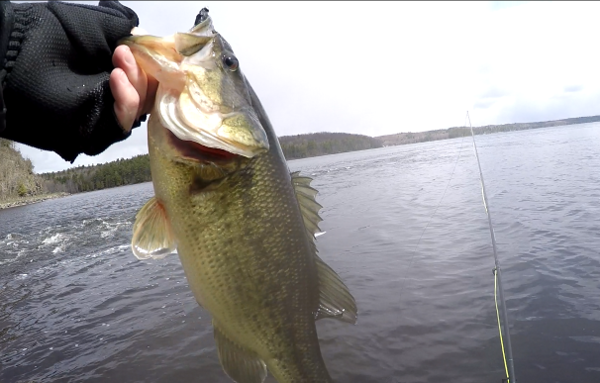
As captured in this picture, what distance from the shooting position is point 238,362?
2.33 metres

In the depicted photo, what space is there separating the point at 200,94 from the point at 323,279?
141 centimetres

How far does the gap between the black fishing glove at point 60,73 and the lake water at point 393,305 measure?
553cm

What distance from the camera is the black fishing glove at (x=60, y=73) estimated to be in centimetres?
196

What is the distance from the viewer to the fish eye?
2.10 m

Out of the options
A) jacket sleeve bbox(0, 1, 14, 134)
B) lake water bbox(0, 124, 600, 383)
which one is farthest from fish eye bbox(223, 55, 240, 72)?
lake water bbox(0, 124, 600, 383)

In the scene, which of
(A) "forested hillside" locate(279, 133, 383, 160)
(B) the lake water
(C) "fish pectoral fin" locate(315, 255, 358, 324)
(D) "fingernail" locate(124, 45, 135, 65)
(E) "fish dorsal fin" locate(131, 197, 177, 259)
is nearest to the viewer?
(D) "fingernail" locate(124, 45, 135, 65)

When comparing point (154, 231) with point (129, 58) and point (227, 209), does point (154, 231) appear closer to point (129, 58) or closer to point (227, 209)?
point (227, 209)

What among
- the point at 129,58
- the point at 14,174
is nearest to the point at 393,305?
the point at 129,58

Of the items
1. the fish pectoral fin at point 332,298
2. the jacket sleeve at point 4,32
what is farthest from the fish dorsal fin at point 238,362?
the jacket sleeve at point 4,32

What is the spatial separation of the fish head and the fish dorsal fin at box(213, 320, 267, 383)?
3.90ft

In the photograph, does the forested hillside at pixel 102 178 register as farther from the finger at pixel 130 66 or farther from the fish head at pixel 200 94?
the fish head at pixel 200 94

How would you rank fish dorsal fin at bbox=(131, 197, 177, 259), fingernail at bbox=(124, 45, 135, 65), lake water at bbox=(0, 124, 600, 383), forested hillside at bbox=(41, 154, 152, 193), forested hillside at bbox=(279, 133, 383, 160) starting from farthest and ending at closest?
forested hillside at bbox=(279, 133, 383, 160)
forested hillside at bbox=(41, 154, 152, 193)
lake water at bbox=(0, 124, 600, 383)
fish dorsal fin at bbox=(131, 197, 177, 259)
fingernail at bbox=(124, 45, 135, 65)

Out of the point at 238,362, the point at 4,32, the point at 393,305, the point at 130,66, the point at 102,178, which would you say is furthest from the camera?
the point at 102,178

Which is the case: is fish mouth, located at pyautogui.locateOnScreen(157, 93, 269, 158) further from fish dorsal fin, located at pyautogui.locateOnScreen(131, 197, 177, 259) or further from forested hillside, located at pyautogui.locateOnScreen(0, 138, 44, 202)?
forested hillside, located at pyautogui.locateOnScreen(0, 138, 44, 202)
